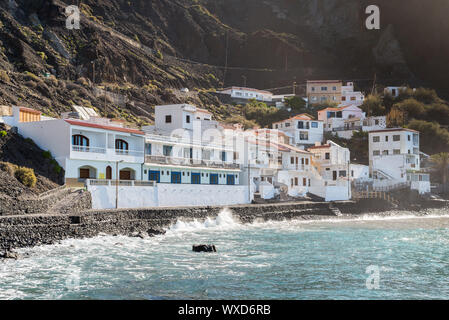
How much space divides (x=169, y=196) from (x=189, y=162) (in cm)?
606

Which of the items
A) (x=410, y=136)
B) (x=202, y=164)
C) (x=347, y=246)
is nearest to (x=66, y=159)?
(x=202, y=164)

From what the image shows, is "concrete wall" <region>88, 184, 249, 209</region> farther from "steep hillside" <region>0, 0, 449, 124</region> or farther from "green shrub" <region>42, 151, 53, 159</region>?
"steep hillside" <region>0, 0, 449, 124</region>

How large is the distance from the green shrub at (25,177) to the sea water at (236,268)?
259 inches

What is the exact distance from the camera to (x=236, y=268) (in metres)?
20.7

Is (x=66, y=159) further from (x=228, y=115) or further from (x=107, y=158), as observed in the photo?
(x=228, y=115)

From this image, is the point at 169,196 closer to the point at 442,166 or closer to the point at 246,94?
the point at 442,166

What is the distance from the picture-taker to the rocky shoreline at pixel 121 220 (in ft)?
84.5

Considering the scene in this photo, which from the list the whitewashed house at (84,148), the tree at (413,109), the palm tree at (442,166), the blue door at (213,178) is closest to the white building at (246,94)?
the tree at (413,109)

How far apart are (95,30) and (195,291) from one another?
296 feet

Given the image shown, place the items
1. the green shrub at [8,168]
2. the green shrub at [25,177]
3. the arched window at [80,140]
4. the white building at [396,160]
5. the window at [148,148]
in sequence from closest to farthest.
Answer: the green shrub at [8,168]
the green shrub at [25,177]
the arched window at [80,140]
the window at [148,148]
the white building at [396,160]

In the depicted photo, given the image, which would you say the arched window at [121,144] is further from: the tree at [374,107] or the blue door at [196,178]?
the tree at [374,107]

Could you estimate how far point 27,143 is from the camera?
36.2 m

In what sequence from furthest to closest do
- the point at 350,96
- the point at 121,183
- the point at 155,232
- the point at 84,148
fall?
the point at 350,96 → the point at 121,183 → the point at 84,148 → the point at 155,232
